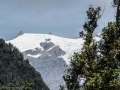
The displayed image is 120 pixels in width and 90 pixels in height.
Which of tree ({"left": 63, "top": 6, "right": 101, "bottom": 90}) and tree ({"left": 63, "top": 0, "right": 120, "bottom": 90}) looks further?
tree ({"left": 63, "top": 6, "right": 101, "bottom": 90})

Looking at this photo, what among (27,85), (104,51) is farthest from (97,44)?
(27,85)

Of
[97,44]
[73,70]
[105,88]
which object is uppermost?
[97,44]

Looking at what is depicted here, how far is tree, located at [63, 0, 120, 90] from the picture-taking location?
27938 mm

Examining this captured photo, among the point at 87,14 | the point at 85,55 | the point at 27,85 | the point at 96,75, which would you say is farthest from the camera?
the point at 27,85

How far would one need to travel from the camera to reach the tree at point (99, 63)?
27.9m

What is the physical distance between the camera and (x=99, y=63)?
3092 cm

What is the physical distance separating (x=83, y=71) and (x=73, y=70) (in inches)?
52.6

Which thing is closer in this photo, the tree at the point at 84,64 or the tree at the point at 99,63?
the tree at the point at 99,63

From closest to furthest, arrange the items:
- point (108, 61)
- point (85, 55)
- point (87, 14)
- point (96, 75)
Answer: point (96, 75)
point (108, 61)
point (85, 55)
point (87, 14)

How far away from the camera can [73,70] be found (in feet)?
110

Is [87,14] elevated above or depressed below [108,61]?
above

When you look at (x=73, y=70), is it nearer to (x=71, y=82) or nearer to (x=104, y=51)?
(x=71, y=82)

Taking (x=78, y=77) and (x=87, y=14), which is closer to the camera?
(x=78, y=77)

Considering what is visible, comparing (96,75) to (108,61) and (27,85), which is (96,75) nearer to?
(108,61)
